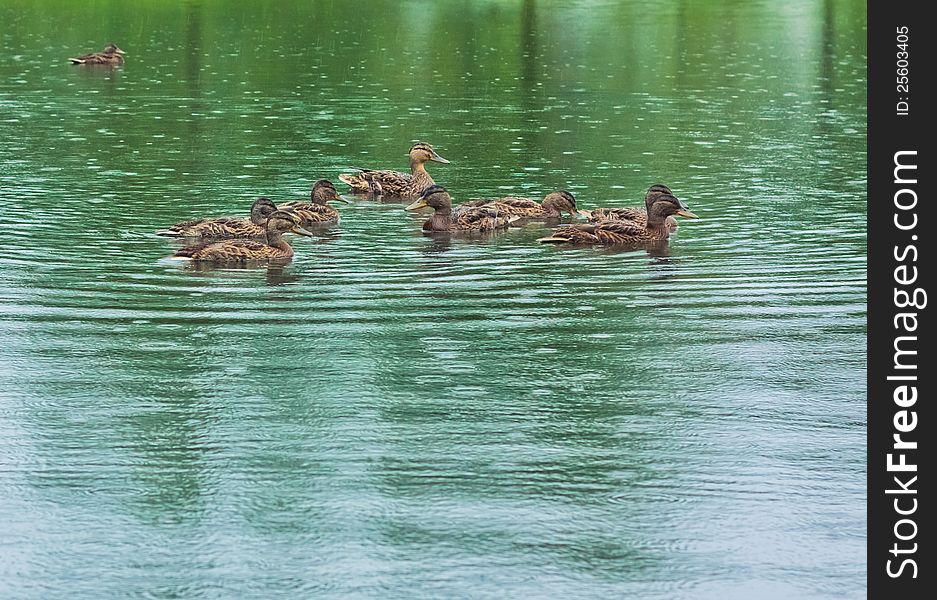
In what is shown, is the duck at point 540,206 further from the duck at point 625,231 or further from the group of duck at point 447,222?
the duck at point 625,231

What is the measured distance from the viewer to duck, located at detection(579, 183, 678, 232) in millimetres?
19094

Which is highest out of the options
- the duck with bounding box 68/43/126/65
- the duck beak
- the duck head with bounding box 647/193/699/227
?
the duck with bounding box 68/43/126/65

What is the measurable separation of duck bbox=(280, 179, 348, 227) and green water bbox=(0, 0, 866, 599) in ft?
1.17

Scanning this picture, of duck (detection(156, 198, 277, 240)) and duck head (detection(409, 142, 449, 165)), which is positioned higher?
duck head (detection(409, 142, 449, 165))

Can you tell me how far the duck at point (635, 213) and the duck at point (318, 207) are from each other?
2973 mm

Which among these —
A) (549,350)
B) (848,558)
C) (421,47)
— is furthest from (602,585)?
(421,47)

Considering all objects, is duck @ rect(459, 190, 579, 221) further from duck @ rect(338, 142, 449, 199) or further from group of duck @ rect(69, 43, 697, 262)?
Result: duck @ rect(338, 142, 449, 199)

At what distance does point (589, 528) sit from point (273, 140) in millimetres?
18981

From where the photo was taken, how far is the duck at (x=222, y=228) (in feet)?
60.5

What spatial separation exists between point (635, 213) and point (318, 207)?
3.67 metres

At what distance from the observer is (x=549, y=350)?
1366cm

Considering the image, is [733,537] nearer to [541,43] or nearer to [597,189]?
[597,189]

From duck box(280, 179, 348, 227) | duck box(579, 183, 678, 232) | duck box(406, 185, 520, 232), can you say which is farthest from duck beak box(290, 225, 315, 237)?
duck box(579, 183, 678, 232)

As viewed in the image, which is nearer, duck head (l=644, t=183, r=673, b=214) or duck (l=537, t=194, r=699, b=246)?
duck (l=537, t=194, r=699, b=246)
